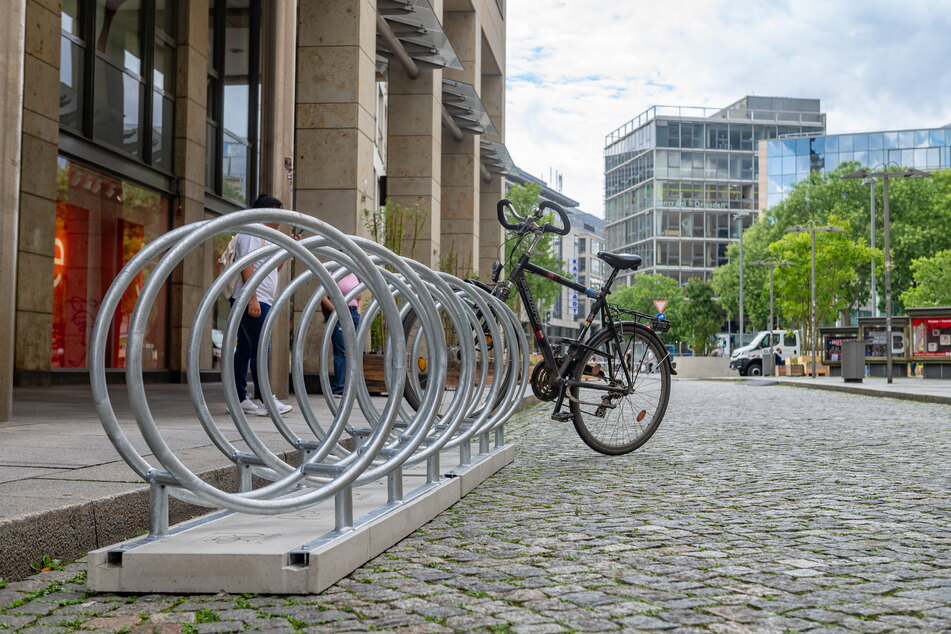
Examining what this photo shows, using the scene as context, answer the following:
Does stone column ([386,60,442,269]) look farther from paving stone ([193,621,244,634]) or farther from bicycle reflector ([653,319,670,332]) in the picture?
paving stone ([193,621,244,634])

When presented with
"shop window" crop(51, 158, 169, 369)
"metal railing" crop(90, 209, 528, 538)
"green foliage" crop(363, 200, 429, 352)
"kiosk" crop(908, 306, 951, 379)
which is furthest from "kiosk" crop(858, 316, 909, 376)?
"metal railing" crop(90, 209, 528, 538)

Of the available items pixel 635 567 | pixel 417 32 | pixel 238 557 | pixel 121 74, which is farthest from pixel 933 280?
pixel 238 557

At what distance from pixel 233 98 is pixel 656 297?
8374 centimetres

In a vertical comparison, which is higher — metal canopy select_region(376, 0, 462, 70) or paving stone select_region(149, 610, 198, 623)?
metal canopy select_region(376, 0, 462, 70)

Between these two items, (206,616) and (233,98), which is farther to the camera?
(233,98)

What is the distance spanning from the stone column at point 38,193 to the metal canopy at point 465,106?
10.7 meters

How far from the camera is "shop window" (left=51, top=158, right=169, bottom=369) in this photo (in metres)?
14.1

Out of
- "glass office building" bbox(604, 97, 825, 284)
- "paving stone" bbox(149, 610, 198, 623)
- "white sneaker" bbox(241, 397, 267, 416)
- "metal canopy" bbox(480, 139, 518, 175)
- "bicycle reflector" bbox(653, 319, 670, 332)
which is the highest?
"glass office building" bbox(604, 97, 825, 284)

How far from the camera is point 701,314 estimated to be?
91250mm

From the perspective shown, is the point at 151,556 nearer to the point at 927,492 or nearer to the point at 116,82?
the point at 927,492

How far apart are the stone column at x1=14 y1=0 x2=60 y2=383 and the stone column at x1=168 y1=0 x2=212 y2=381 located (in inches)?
126

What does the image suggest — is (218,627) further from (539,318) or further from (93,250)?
(93,250)

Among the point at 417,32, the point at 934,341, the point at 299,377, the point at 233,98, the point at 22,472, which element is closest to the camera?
the point at 22,472

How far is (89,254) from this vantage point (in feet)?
49.4
